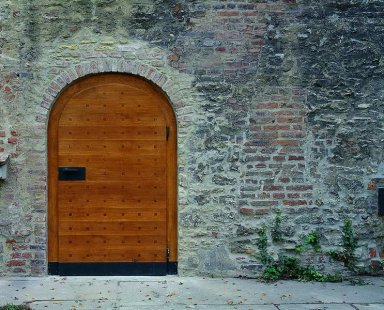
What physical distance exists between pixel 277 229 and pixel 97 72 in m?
2.59

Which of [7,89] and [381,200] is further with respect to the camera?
[381,200]

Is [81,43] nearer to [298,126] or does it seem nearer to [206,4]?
[206,4]

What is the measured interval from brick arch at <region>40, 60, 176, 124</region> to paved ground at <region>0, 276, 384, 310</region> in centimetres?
177

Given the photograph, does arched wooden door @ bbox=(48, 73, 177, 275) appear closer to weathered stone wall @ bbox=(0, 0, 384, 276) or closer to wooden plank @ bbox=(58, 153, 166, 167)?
wooden plank @ bbox=(58, 153, 166, 167)

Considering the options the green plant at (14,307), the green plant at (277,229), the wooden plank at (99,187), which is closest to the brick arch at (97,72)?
the wooden plank at (99,187)

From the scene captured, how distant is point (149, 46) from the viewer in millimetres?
6082

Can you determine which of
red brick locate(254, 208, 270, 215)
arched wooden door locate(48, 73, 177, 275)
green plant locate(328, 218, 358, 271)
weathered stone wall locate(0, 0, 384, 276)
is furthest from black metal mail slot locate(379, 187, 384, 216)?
arched wooden door locate(48, 73, 177, 275)

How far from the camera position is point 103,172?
615 cm

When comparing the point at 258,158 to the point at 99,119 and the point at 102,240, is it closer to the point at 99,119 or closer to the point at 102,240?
the point at 99,119

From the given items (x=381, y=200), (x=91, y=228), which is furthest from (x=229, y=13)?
(x=91, y=228)

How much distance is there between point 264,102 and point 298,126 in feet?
1.50

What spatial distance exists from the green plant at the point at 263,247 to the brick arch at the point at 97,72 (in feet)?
5.68

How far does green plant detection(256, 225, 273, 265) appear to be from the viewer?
6125 millimetres

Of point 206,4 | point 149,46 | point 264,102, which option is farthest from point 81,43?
point 264,102
